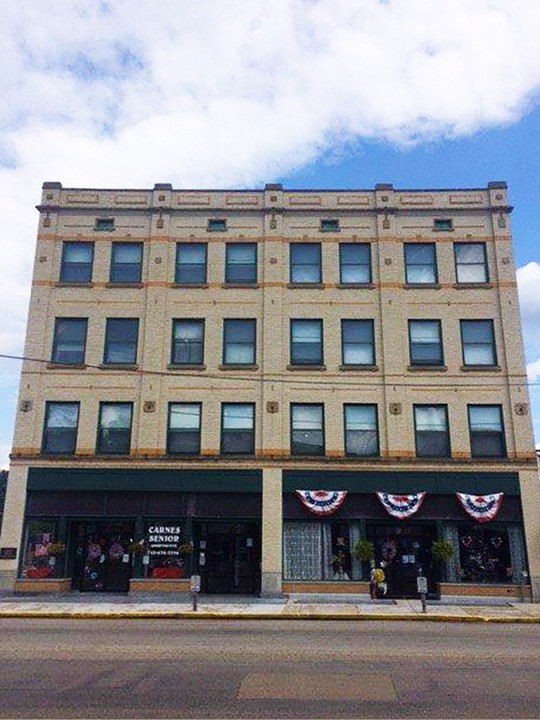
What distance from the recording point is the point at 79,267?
2591 centimetres

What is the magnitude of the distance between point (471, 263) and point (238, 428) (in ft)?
39.1

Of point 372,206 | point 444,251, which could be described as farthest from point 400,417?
point 372,206

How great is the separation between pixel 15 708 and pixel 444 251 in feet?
74.3

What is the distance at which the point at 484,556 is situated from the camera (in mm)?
22406

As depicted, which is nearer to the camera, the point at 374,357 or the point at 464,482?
the point at 464,482

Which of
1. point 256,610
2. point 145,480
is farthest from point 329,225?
point 256,610

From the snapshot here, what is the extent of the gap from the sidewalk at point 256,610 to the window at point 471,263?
41.4 ft

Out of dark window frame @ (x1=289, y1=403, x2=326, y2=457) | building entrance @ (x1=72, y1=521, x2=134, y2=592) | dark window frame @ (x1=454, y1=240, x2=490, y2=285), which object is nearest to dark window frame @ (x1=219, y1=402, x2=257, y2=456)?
dark window frame @ (x1=289, y1=403, x2=326, y2=457)

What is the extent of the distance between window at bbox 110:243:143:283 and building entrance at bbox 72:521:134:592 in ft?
32.8

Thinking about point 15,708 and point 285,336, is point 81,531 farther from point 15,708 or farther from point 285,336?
point 15,708

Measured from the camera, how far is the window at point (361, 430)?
930 inches

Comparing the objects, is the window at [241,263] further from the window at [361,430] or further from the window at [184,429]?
the window at [361,430]

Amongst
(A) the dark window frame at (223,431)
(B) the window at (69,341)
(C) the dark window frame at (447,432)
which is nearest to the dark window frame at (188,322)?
(A) the dark window frame at (223,431)

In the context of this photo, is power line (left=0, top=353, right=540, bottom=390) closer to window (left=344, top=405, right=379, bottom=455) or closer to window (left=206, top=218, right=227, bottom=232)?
window (left=344, top=405, right=379, bottom=455)
